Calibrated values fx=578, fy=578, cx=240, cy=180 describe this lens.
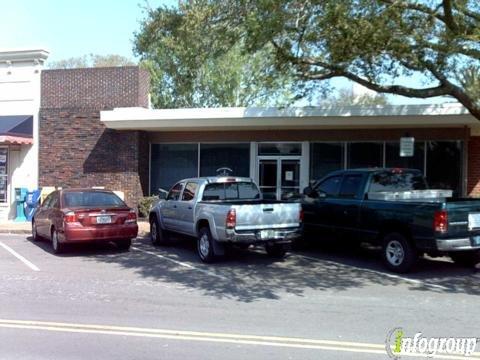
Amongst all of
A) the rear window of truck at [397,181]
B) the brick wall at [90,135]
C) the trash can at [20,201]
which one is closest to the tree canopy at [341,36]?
the rear window of truck at [397,181]

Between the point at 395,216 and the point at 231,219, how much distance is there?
10.3 feet

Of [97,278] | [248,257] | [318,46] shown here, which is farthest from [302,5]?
[97,278]

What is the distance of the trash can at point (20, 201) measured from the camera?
21.7 meters

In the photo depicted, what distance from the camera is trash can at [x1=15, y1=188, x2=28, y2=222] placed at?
2172 cm

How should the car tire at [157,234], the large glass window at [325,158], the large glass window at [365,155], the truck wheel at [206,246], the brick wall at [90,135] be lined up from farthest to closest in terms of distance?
1. the brick wall at [90,135]
2. the large glass window at [325,158]
3. the large glass window at [365,155]
4. the car tire at [157,234]
5. the truck wheel at [206,246]

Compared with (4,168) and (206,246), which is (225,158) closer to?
(4,168)

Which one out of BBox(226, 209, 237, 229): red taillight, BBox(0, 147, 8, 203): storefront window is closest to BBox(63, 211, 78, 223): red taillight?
BBox(226, 209, 237, 229): red taillight

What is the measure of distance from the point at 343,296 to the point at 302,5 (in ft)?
19.4

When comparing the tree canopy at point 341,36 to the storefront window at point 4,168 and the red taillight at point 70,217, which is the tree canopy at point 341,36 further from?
the storefront window at point 4,168

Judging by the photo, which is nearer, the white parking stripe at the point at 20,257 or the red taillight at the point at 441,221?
the red taillight at the point at 441,221

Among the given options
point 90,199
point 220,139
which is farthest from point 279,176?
point 90,199

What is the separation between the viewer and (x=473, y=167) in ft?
64.8

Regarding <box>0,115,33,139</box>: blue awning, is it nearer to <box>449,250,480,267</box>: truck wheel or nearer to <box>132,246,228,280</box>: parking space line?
<box>132,246,228,280</box>: parking space line

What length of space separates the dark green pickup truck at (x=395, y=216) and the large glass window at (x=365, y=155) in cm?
657
